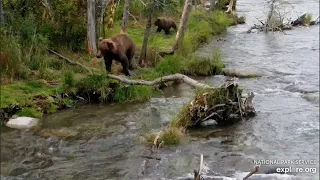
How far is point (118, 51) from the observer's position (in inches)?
498

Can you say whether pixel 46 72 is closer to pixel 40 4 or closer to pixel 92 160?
pixel 40 4

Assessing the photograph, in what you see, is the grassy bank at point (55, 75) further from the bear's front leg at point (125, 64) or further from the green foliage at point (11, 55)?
the bear's front leg at point (125, 64)

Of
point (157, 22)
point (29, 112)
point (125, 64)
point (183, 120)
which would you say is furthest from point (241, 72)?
point (157, 22)

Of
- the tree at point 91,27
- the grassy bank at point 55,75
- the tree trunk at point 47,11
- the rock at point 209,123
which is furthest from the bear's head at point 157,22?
the rock at point 209,123

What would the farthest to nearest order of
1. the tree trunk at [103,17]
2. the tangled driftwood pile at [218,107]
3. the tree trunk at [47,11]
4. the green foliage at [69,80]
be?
1. the tree trunk at [103,17]
2. the tree trunk at [47,11]
3. the green foliage at [69,80]
4. the tangled driftwood pile at [218,107]

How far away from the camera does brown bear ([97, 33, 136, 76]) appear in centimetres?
1245

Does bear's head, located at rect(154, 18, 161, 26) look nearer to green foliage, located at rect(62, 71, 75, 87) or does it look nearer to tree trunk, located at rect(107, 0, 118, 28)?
tree trunk, located at rect(107, 0, 118, 28)

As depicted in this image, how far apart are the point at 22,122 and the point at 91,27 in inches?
193

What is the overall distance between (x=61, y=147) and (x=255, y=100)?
16.8 feet

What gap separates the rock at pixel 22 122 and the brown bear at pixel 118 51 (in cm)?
317

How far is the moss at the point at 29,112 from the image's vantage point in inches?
397

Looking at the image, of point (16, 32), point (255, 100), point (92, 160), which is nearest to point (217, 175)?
point (92, 160)

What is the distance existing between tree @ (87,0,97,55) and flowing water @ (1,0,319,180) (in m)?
2.81

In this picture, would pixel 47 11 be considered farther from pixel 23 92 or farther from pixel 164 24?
pixel 164 24
